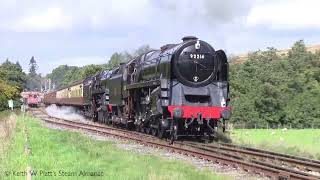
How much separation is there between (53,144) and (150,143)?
A: 3.67m

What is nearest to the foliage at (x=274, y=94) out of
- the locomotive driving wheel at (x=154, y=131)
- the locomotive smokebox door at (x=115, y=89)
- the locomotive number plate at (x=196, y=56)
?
the locomotive smokebox door at (x=115, y=89)

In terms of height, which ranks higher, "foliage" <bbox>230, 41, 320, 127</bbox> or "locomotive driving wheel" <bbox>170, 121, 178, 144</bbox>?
"foliage" <bbox>230, 41, 320, 127</bbox>

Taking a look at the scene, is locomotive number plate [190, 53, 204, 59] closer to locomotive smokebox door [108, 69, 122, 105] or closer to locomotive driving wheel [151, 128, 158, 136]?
locomotive driving wheel [151, 128, 158, 136]

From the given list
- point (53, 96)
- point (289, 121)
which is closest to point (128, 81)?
point (289, 121)

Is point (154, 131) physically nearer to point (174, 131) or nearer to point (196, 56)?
point (174, 131)

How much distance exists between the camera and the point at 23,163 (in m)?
14.5

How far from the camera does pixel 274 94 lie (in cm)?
6731

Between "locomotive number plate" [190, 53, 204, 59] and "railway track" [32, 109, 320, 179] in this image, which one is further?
"locomotive number plate" [190, 53, 204, 59]

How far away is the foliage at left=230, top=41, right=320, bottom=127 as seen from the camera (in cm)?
6527

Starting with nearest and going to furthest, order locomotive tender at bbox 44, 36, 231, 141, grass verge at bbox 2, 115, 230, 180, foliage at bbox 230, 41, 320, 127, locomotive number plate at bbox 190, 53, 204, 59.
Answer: grass verge at bbox 2, 115, 230, 180, locomotive tender at bbox 44, 36, 231, 141, locomotive number plate at bbox 190, 53, 204, 59, foliage at bbox 230, 41, 320, 127

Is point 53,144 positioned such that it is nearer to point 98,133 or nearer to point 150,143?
point 150,143

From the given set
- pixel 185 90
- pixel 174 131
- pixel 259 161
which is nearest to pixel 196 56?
pixel 185 90

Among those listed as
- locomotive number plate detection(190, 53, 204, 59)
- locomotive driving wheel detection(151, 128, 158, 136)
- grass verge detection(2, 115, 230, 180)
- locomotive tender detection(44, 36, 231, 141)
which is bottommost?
grass verge detection(2, 115, 230, 180)

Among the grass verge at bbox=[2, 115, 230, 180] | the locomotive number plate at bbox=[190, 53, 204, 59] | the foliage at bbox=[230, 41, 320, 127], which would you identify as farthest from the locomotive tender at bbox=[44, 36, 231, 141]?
the foliage at bbox=[230, 41, 320, 127]
